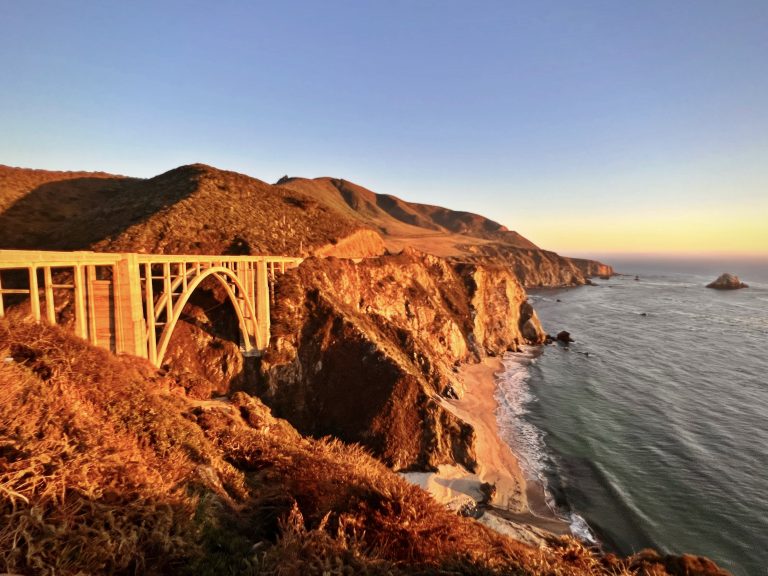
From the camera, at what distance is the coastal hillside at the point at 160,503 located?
3799 millimetres

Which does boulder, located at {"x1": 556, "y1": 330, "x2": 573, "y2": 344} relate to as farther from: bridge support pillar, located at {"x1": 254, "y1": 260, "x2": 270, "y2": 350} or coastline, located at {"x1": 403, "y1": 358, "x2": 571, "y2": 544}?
bridge support pillar, located at {"x1": 254, "y1": 260, "x2": 270, "y2": 350}

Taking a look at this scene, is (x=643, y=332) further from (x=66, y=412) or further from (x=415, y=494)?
(x=66, y=412)

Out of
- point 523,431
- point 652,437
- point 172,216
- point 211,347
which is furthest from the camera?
point 172,216

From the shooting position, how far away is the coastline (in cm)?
1862

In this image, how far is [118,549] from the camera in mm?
3854

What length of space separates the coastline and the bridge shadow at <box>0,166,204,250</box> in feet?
119

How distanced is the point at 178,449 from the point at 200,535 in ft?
7.64

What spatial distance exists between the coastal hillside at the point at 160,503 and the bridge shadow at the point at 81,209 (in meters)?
33.2

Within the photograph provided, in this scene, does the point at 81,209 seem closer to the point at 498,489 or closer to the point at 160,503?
the point at 160,503

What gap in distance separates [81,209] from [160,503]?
57.3 metres

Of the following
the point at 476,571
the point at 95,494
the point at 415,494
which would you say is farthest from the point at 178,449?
the point at 476,571

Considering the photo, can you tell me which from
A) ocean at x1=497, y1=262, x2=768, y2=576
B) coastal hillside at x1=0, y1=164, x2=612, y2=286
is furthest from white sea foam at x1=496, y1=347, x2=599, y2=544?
coastal hillside at x1=0, y1=164, x2=612, y2=286

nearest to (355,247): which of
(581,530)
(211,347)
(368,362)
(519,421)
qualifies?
(368,362)

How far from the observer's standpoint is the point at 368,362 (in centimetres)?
2811
